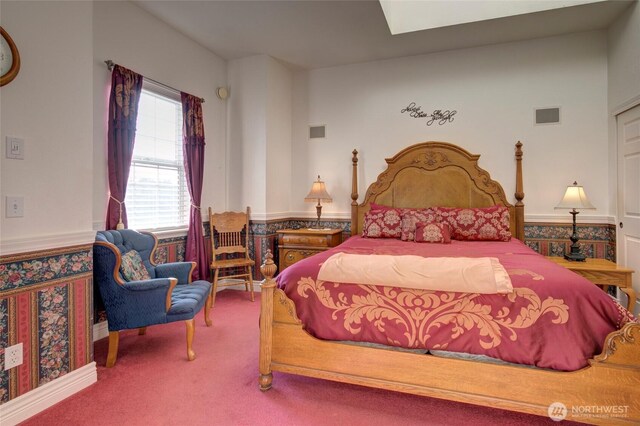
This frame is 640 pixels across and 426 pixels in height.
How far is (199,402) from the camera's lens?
79.3 inches

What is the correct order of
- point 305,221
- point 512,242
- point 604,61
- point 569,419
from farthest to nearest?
point 305,221
point 604,61
point 512,242
point 569,419

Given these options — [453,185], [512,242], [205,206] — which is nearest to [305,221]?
[205,206]

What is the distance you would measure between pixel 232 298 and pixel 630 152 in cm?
440

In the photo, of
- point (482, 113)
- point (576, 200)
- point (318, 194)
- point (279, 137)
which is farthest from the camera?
point (279, 137)

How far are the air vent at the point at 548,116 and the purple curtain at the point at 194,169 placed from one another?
3859mm

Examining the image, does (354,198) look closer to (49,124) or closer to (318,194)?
(318,194)

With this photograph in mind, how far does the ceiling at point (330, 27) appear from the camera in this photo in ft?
10.8

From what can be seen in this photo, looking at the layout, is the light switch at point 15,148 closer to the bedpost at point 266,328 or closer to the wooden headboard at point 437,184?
the bedpost at point 266,328

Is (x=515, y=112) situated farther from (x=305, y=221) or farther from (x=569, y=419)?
(x=569, y=419)

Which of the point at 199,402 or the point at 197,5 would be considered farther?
the point at 197,5

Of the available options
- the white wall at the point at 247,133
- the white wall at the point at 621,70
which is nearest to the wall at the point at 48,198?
the white wall at the point at 247,133

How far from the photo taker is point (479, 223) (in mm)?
3652

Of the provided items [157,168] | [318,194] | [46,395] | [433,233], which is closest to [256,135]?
[318,194]

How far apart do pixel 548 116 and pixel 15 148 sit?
4.74 m
